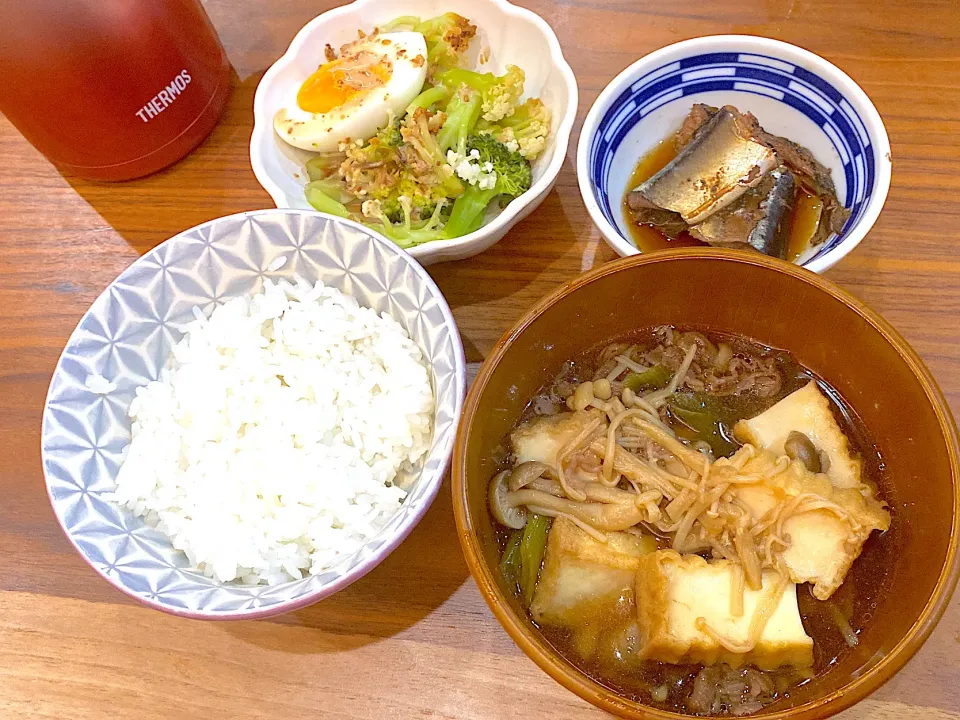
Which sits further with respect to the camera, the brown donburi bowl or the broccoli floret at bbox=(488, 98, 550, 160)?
the broccoli floret at bbox=(488, 98, 550, 160)

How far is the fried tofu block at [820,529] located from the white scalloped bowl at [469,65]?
2.75 ft

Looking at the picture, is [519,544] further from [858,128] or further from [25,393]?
[25,393]

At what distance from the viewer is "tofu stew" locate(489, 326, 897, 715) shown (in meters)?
1.25

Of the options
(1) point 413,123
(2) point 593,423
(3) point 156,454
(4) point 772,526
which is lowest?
(4) point 772,526

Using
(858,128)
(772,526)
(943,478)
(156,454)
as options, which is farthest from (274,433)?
(858,128)

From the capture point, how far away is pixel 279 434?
157 centimetres

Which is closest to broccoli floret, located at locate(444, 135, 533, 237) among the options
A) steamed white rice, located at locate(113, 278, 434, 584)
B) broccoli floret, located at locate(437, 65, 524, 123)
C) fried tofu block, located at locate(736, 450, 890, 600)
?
broccoli floret, located at locate(437, 65, 524, 123)

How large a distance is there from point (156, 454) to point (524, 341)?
2.76 ft

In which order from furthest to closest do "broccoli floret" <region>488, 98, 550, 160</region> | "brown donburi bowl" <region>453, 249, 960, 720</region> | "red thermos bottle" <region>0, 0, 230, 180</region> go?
"broccoli floret" <region>488, 98, 550, 160</region>, "red thermos bottle" <region>0, 0, 230, 180</region>, "brown donburi bowl" <region>453, 249, 960, 720</region>

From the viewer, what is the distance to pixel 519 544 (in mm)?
1381

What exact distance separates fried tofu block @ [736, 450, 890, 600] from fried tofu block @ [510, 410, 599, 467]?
337 millimetres

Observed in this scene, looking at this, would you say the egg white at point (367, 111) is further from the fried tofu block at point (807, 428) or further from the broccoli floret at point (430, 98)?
the fried tofu block at point (807, 428)

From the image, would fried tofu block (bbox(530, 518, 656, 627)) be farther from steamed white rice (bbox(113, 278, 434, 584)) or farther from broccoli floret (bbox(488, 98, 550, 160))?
broccoli floret (bbox(488, 98, 550, 160))

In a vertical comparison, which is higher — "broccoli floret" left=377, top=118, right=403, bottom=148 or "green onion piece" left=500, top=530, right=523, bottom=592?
"broccoli floret" left=377, top=118, right=403, bottom=148
